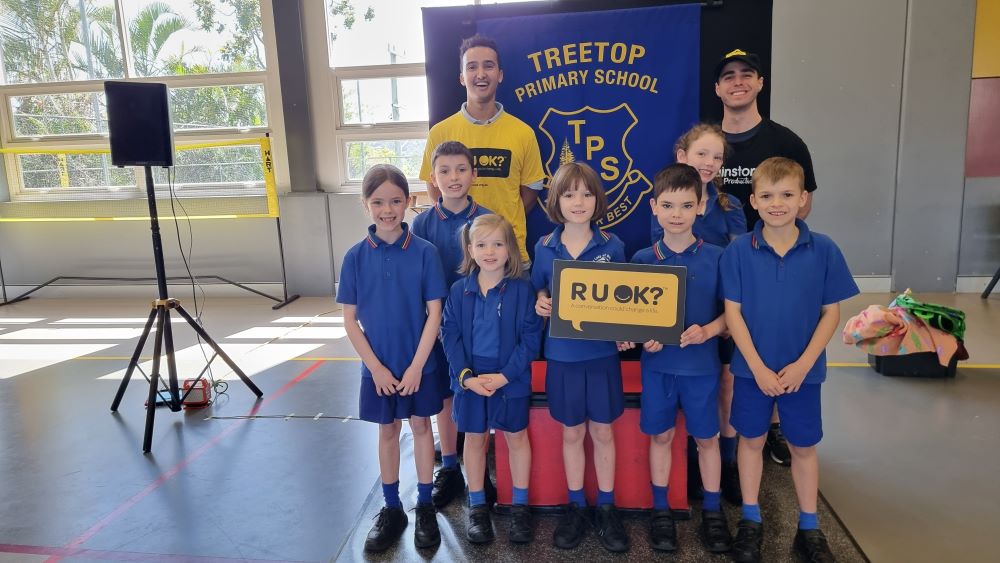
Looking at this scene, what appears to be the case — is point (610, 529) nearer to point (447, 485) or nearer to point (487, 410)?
point (487, 410)

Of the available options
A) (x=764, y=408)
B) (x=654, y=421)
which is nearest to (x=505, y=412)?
(x=654, y=421)

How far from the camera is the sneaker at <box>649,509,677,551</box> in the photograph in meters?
2.14

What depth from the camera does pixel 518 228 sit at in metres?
2.78

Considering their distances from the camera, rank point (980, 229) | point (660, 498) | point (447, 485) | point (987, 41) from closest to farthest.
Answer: point (660, 498) → point (447, 485) → point (987, 41) → point (980, 229)

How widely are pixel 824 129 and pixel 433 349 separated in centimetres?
568

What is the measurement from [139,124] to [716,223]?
10.4 feet

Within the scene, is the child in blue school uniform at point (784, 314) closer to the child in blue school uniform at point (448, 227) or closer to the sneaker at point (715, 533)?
the sneaker at point (715, 533)

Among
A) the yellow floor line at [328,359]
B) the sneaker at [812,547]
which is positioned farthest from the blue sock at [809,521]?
the yellow floor line at [328,359]

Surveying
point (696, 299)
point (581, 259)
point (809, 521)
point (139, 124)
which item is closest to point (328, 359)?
point (139, 124)

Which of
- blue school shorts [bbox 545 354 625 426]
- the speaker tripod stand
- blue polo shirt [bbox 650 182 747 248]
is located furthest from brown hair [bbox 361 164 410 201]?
the speaker tripod stand

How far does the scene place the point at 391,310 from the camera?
2207 millimetres

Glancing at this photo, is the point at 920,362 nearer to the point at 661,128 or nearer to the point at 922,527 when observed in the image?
the point at 922,527

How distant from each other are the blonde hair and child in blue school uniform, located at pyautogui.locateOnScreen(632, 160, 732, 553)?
442 millimetres

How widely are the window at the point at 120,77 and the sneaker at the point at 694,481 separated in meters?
6.24
